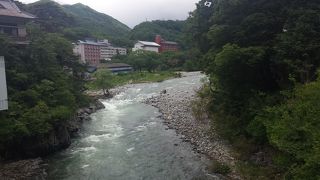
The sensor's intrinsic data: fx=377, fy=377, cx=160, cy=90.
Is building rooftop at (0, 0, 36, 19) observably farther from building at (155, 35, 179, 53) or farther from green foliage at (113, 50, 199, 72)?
building at (155, 35, 179, 53)

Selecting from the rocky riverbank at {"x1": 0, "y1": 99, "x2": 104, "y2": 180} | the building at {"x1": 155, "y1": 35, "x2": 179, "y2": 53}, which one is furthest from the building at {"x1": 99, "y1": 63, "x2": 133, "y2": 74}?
the rocky riverbank at {"x1": 0, "y1": 99, "x2": 104, "y2": 180}

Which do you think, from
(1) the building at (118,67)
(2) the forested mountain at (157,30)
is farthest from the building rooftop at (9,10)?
(2) the forested mountain at (157,30)

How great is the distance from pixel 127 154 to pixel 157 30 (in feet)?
330

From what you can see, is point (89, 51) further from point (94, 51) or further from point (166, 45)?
point (166, 45)

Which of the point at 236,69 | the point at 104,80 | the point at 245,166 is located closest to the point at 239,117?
the point at 236,69

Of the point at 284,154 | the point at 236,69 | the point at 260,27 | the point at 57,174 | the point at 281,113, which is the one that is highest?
the point at 260,27

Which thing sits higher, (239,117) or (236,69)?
(236,69)

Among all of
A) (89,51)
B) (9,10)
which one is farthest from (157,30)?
(9,10)

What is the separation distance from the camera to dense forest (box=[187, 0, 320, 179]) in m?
13.1

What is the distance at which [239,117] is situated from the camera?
19484mm

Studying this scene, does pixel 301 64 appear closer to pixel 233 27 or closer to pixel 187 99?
pixel 233 27

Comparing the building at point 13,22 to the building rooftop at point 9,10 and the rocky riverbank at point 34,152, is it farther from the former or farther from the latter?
the rocky riverbank at point 34,152

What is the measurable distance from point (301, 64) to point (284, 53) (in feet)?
2.82

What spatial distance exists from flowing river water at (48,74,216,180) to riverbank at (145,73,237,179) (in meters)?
0.66
